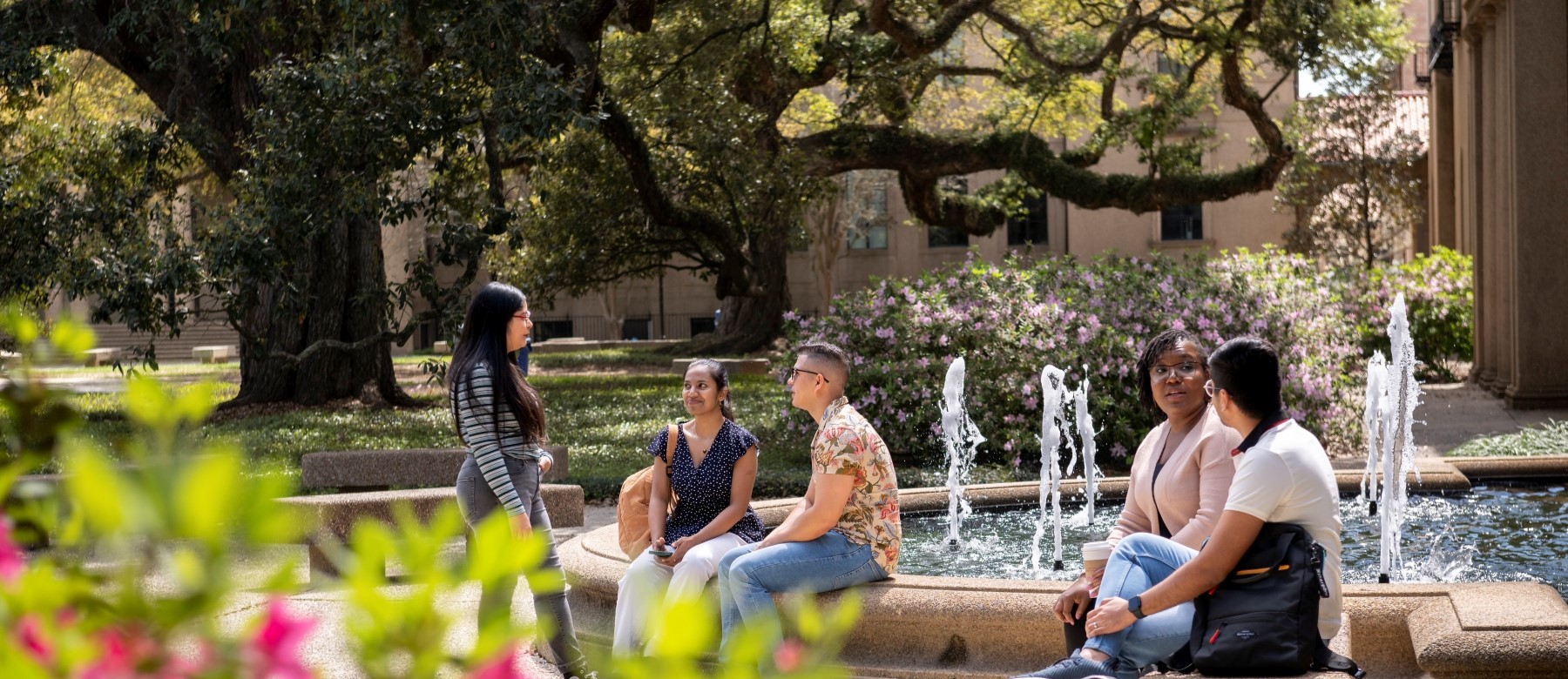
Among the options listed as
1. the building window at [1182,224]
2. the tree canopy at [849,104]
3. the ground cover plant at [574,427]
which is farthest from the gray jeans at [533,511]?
the building window at [1182,224]

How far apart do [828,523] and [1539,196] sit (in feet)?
49.2

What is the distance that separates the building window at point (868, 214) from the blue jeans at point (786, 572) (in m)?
40.8

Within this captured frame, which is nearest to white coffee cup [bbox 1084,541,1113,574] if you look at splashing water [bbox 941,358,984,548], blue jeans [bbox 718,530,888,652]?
blue jeans [bbox 718,530,888,652]

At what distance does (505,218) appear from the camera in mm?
17375

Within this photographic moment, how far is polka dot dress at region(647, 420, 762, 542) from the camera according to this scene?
6441mm

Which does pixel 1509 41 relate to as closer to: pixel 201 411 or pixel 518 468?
pixel 518 468

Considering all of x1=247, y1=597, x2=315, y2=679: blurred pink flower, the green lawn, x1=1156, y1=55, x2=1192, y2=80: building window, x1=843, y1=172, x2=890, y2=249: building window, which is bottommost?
the green lawn

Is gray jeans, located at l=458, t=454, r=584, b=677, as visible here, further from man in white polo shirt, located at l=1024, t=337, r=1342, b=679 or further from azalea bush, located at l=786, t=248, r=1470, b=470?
azalea bush, located at l=786, t=248, r=1470, b=470

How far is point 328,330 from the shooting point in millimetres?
20750

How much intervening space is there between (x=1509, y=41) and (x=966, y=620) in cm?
1541

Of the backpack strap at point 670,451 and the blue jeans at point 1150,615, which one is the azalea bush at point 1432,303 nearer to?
the backpack strap at point 670,451

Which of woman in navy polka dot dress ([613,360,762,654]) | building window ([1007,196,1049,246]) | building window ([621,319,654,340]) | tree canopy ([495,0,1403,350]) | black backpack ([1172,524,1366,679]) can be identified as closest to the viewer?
black backpack ([1172,524,1366,679])

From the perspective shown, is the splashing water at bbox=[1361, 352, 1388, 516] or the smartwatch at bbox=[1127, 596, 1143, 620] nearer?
the smartwatch at bbox=[1127, 596, 1143, 620]

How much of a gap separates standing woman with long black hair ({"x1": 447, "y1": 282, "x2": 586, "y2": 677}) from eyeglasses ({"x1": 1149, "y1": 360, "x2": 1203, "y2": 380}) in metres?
2.38
